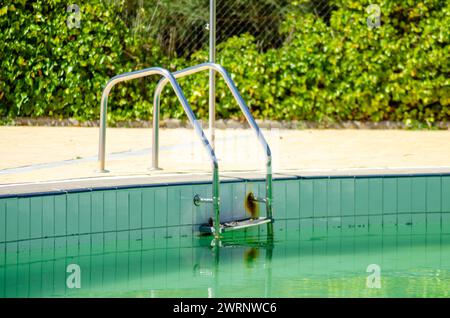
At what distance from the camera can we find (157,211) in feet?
25.2

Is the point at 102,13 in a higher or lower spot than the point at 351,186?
higher

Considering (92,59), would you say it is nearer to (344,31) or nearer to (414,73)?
(344,31)

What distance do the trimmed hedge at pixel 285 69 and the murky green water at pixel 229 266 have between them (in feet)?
16.1

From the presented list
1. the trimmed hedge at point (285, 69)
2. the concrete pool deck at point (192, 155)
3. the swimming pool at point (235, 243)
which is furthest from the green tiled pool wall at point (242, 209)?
the trimmed hedge at point (285, 69)

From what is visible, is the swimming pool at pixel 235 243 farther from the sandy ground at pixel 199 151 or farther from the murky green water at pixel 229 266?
the sandy ground at pixel 199 151

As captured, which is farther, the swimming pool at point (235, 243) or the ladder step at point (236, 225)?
the ladder step at point (236, 225)

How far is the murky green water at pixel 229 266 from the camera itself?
6.32m

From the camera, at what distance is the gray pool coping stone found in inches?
285

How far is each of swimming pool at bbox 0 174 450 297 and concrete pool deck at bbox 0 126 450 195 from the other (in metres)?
0.20

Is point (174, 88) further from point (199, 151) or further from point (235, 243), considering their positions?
point (199, 151)

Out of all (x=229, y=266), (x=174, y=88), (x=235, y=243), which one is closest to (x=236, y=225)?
(x=235, y=243)

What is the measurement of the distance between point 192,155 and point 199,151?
34cm

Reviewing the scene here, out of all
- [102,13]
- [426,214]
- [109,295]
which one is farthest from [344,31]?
[109,295]

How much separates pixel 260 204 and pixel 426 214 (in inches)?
54.2
